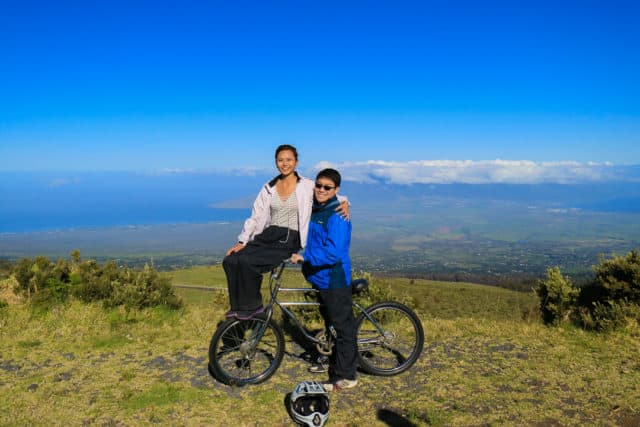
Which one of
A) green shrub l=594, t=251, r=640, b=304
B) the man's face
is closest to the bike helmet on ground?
the man's face

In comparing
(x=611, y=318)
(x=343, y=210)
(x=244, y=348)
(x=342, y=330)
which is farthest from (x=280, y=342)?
(x=611, y=318)

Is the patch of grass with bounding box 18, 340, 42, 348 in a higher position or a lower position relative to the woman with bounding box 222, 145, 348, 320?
lower

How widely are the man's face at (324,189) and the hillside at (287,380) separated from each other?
2.07 m

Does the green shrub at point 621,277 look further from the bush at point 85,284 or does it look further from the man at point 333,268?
the bush at point 85,284

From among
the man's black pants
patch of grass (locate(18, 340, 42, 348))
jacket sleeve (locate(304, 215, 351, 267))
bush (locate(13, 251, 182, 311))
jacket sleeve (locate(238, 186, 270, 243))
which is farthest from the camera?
bush (locate(13, 251, 182, 311))

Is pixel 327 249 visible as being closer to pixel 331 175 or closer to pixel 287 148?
pixel 331 175

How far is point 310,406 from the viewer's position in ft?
12.5

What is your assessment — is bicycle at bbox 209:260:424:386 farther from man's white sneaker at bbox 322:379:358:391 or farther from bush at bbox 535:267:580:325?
bush at bbox 535:267:580:325

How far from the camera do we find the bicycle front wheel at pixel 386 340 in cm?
502

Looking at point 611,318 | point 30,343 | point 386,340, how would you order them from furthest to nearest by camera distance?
point 611,318
point 30,343
point 386,340

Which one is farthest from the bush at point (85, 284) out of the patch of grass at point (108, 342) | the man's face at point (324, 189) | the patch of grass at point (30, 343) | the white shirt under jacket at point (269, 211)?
the man's face at point (324, 189)

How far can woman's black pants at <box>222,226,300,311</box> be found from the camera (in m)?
4.46

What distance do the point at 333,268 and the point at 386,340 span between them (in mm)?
1375

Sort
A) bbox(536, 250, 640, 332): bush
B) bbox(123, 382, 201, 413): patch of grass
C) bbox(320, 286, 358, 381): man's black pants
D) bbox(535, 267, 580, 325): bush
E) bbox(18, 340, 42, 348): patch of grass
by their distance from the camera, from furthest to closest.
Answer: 1. bbox(535, 267, 580, 325): bush
2. bbox(536, 250, 640, 332): bush
3. bbox(18, 340, 42, 348): patch of grass
4. bbox(320, 286, 358, 381): man's black pants
5. bbox(123, 382, 201, 413): patch of grass
